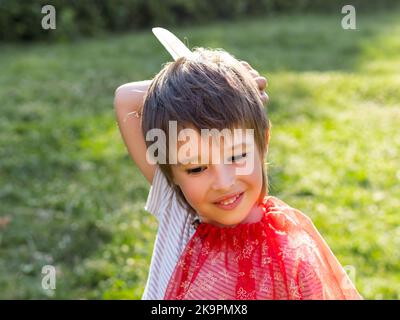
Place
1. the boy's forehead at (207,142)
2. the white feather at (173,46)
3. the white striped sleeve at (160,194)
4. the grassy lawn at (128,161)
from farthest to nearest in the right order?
the grassy lawn at (128,161) < the white striped sleeve at (160,194) < the white feather at (173,46) < the boy's forehead at (207,142)

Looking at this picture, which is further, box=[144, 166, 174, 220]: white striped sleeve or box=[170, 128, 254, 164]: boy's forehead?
box=[144, 166, 174, 220]: white striped sleeve

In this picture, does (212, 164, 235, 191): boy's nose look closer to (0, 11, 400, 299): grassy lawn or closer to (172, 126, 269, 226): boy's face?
(172, 126, 269, 226): boy's face

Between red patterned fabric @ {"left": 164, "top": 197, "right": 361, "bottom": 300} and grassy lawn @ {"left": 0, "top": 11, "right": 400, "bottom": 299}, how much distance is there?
1459 mm

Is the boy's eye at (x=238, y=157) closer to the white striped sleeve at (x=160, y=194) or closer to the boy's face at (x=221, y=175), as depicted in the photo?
the boy's face at (x=221, y=175)

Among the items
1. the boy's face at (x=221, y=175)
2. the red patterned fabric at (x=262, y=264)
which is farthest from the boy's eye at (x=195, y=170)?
the red patterned fabric at (x=262, y=264)

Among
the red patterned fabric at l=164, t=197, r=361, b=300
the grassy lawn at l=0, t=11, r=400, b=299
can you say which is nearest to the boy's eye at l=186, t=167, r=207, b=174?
the red patterned fabric at l=164, t=197, r=361, b=300

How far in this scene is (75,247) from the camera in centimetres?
390

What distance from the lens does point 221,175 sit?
1.83 meters

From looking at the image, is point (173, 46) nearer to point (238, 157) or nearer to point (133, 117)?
point (133, 117)

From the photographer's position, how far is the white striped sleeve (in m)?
2.15

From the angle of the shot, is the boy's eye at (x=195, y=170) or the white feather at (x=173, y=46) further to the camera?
the white feather at (x=173, y=46)

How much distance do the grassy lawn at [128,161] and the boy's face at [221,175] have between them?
159cm

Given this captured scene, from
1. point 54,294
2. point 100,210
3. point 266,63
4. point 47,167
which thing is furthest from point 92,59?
point 54,294

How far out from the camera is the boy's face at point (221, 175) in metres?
1.83
